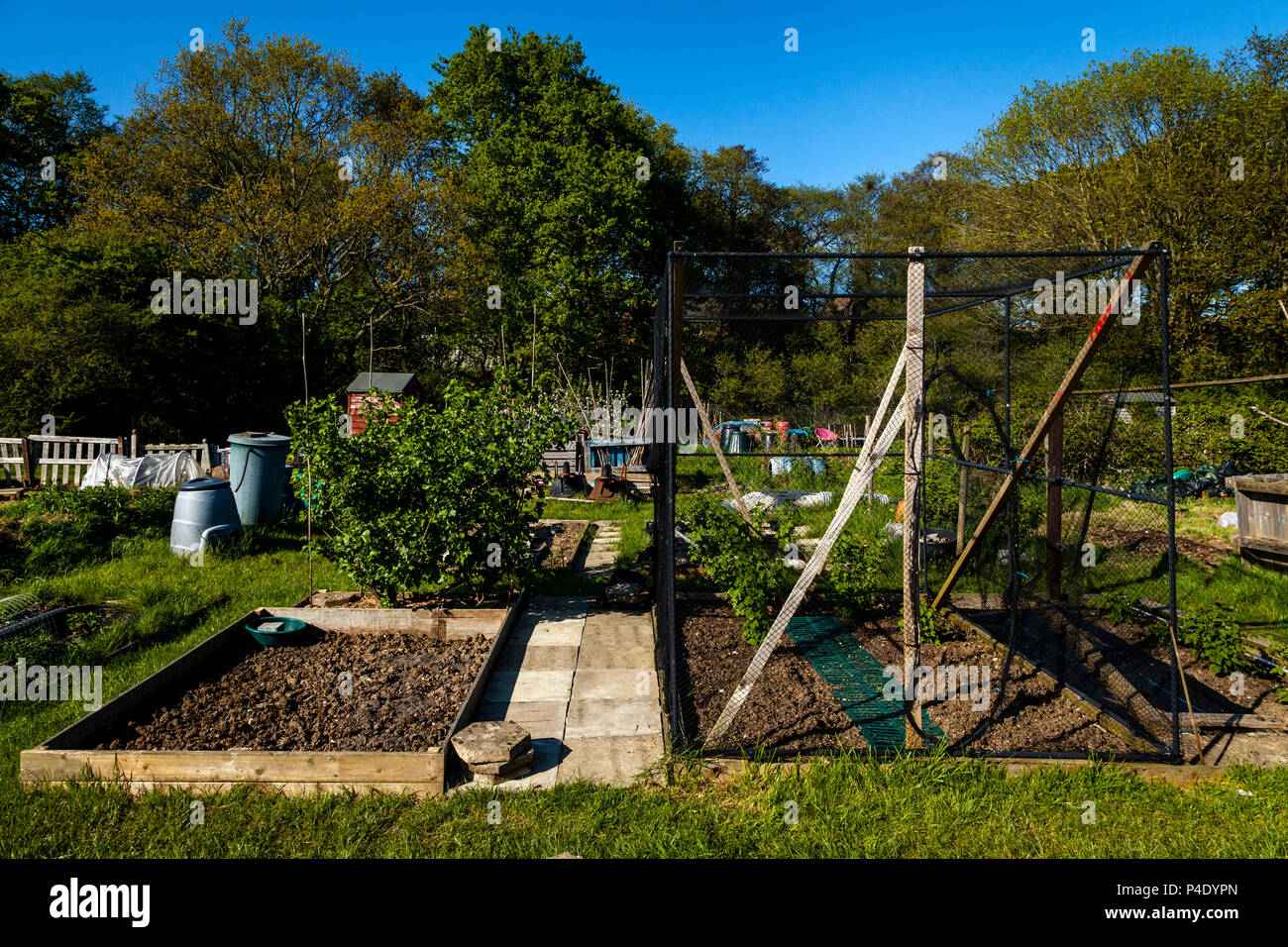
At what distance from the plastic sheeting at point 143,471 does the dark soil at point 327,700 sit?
833 centimetres

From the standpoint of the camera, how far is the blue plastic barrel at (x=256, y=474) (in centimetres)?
933

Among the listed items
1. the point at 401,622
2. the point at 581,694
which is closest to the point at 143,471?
the point at 401,622

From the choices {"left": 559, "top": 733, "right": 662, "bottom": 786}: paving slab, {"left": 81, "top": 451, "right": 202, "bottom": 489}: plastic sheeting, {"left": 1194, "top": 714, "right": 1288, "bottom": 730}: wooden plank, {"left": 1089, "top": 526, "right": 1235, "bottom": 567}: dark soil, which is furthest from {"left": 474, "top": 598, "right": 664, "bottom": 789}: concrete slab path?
{"left": 81, "top": 451, "right": 202, "bottom": 489}: plastic sheeting

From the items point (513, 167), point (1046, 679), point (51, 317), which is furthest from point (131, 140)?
point (1046, 679)

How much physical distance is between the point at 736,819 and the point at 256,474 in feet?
27.6

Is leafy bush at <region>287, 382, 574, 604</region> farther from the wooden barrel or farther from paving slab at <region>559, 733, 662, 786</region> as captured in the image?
the wooden barrel

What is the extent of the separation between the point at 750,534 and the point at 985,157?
2041cm

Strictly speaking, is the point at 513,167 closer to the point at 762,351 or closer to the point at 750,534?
the point at 762,351

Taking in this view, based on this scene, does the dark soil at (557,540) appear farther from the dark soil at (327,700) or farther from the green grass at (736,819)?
the green grass at (736,819)

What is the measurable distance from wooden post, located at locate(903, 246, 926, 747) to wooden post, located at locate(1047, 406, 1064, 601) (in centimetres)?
236

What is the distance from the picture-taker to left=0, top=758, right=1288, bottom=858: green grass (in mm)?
3123

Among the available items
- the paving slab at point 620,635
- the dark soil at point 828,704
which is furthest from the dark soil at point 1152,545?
the paving slab at point 620,635

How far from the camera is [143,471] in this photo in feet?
39.5

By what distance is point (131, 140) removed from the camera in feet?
66.8
